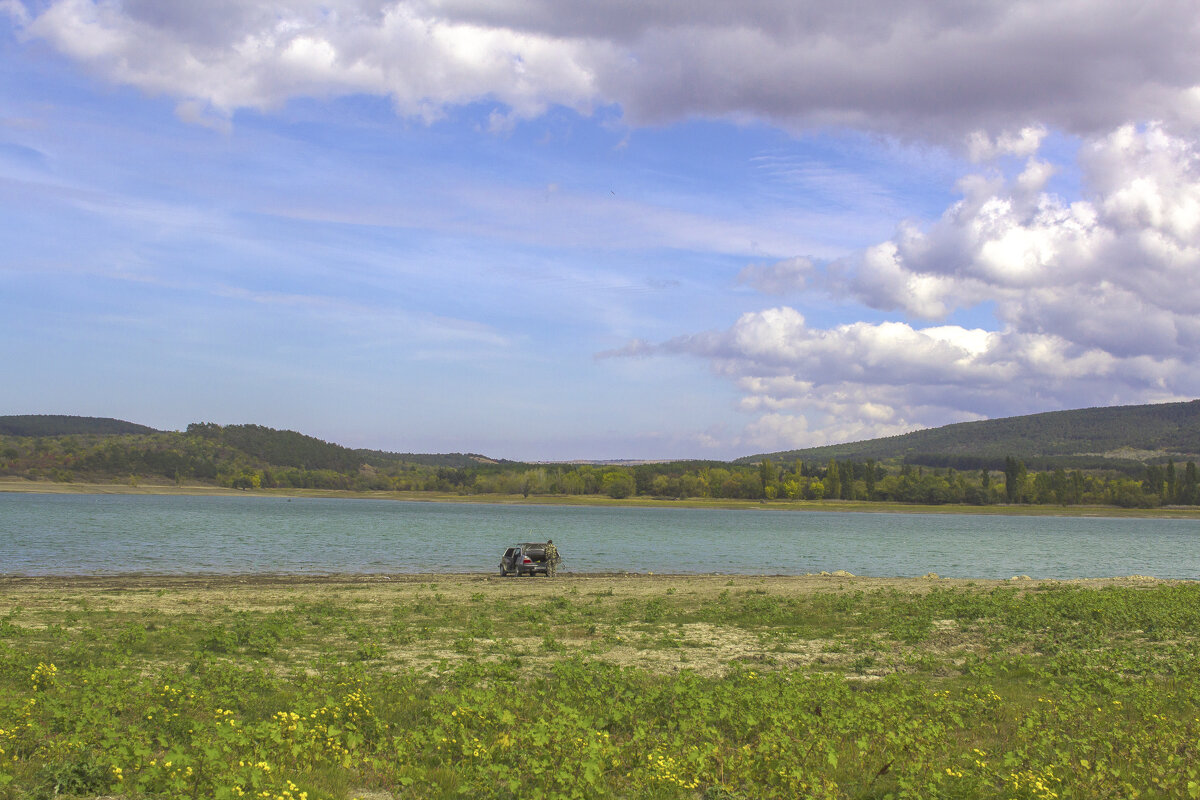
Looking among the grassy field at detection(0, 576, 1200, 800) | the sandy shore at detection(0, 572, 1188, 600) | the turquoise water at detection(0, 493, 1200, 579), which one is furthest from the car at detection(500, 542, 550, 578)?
the grassy field at detection(0, 576, 1200, 800)

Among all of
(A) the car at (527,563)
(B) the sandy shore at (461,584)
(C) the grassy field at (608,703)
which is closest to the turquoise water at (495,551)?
(A) the car at (527,563)

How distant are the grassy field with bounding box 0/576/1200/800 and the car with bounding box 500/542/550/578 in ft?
62.4

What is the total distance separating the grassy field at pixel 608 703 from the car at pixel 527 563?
62.4ft

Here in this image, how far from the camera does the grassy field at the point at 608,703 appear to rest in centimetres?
933

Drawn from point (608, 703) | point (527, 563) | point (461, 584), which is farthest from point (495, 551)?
point (608, 703)

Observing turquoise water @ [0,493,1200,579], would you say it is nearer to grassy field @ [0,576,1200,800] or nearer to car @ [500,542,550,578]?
car @ [500,542,550,578]

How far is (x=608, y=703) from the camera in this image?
1296 centimetres

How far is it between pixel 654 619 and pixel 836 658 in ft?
22.3

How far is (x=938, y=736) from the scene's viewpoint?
11.0 m

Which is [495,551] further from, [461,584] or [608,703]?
[608,703]

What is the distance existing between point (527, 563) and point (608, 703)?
31926mm

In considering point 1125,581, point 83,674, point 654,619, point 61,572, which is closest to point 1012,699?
point 654,619

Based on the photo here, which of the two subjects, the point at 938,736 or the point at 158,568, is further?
the point at 158,568

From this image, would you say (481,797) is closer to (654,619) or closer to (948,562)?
(654,619)
